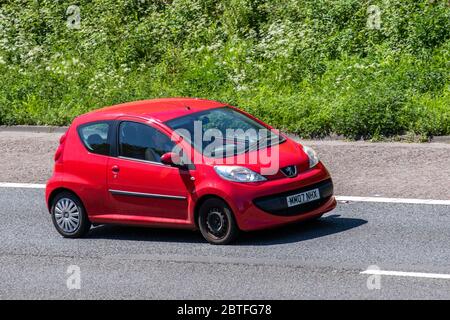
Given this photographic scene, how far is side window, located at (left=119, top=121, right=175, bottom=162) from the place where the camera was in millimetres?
12398

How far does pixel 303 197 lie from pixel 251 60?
32.8ft

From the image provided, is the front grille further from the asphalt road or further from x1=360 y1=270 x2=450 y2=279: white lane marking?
x1=360 y1=270 x2=450 y2=279: white lane marking

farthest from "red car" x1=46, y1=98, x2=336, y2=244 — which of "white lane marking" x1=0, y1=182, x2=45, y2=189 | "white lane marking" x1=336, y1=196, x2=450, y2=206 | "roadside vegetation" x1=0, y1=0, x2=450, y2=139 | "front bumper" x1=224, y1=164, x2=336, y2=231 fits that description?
"roadside vegetation" x1=0, y1=0, x2=450, y2=139

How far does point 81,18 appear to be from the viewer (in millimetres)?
25922

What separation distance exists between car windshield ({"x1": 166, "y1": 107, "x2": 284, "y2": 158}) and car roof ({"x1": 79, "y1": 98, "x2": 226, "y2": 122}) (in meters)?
0.12

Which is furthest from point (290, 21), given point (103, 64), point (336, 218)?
point (336, 218)

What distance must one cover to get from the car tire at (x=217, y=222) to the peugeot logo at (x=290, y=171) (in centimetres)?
77

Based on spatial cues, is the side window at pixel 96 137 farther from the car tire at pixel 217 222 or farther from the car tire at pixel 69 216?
the car tire at pixel 217 222

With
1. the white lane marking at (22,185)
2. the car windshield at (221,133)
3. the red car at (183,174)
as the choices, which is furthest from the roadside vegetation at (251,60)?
the red car at (183,174)

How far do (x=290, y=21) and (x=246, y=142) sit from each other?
36.2 feet

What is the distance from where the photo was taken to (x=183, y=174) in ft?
39.7

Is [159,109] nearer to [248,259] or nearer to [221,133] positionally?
[221,133]

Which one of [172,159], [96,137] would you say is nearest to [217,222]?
[172,159]

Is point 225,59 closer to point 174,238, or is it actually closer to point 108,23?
point 108,23
